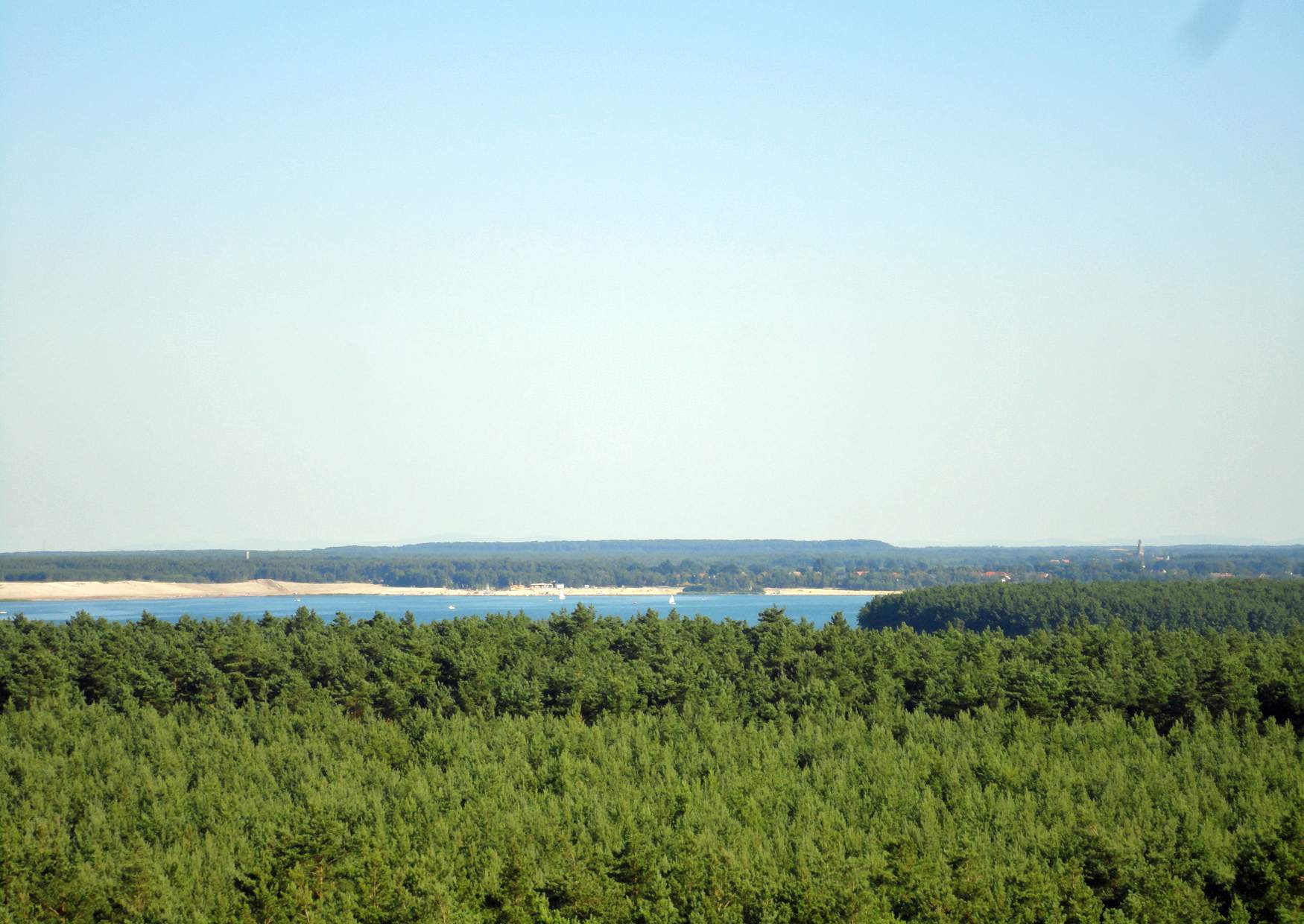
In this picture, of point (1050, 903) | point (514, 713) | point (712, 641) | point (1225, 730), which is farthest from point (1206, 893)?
point (712, 641)

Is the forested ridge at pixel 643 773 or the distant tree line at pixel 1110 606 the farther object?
the distant tree line at pixel 1110 606

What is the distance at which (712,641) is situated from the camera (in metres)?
52.7

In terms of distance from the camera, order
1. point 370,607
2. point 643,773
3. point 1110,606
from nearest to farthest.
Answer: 1. point 643,773
2. point 1110,606
3. point 370,607

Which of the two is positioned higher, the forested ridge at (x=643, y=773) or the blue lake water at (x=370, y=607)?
the forested ridge at (x=643, y=773)

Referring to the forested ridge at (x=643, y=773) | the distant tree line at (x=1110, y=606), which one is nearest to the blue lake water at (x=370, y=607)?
the distant tree line at (x=1110, y=606)

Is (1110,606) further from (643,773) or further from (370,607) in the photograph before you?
(370,607)

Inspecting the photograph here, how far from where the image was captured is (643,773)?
33.7 metres

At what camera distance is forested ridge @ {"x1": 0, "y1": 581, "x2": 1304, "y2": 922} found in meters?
23.7

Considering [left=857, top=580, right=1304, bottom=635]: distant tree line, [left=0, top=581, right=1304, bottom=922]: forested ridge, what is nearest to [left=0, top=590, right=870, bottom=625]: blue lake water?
[left=857, top=580, right=1304, bottom=635]: distant tree line

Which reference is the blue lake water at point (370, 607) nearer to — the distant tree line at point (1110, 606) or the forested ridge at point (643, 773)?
the distant tree line at point (1110, 606)

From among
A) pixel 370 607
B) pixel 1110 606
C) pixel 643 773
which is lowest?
pixel 370 607

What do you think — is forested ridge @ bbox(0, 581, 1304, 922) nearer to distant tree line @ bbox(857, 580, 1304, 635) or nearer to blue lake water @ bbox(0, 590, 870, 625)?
distant tree line @ bbox(857, 580, 1304, 635)

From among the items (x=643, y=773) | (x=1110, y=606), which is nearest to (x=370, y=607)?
(x=1110, y=606)

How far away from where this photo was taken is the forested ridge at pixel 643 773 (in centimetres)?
2367
